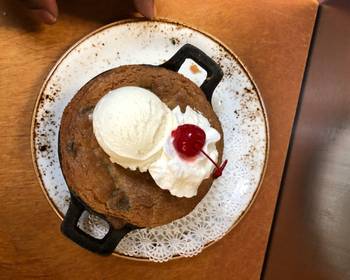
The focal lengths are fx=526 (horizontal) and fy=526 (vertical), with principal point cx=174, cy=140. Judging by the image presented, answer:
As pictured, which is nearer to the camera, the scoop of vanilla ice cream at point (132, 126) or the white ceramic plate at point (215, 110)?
the scoop of vanilla ice cream at point (132, 126)

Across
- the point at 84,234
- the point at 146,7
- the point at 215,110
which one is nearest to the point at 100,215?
the point at 84,234

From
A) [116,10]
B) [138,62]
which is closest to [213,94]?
[138,62]

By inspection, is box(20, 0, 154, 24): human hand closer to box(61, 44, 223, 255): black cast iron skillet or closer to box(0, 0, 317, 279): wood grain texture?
box(0, 0, 317, 279): wood grain texture

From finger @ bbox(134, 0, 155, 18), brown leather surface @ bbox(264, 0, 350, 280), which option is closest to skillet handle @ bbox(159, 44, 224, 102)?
finger @ bbox(134, 0, 155, 18)

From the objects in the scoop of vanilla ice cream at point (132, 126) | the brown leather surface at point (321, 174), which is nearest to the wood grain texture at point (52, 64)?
the brown leather surface at point (321, 174)

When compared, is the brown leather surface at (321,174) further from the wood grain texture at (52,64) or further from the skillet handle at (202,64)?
the skillet handle at (202,64)

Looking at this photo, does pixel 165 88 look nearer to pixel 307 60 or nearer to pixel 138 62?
pixel 138 62
